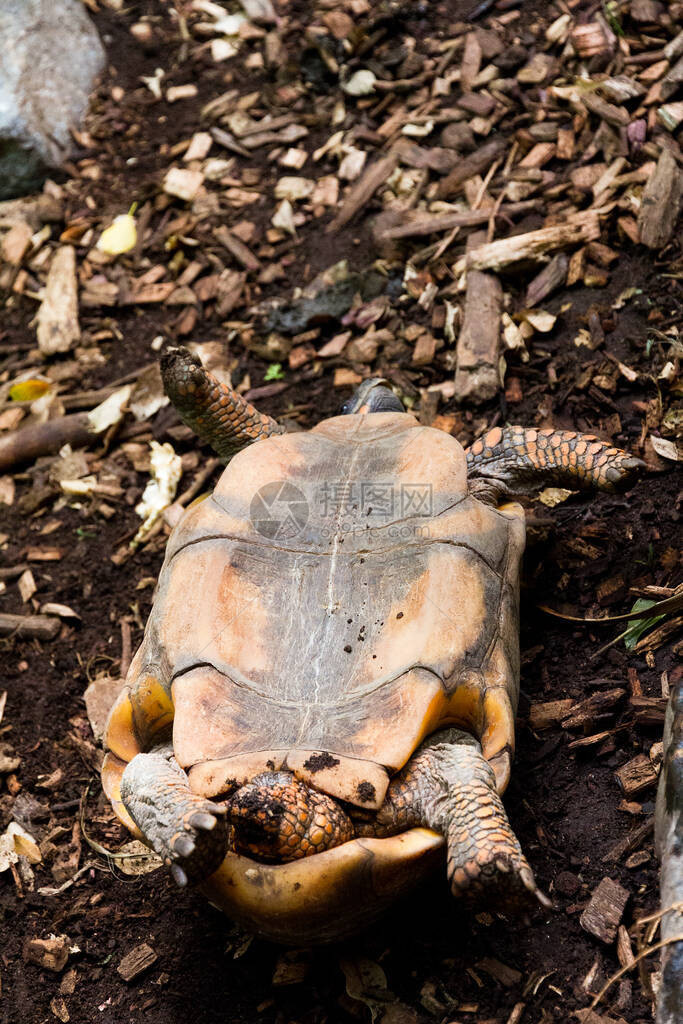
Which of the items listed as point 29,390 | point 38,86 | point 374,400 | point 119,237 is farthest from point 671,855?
point 38,86

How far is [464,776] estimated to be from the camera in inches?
117

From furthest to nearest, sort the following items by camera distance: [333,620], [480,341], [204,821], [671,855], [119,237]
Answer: [119,237]
[480,341]
[333,620]
[671,855]
[204,821]

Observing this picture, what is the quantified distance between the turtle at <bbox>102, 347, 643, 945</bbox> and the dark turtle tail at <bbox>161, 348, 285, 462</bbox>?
621 millimetres

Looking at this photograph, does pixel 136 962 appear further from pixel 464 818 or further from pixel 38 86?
pixel 38 86

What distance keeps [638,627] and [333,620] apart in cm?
129

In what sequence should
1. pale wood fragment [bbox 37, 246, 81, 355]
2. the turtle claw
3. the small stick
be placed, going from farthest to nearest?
pale wood fragment [bbox 37, 246, 81, 355] < the small stick < the turtle claw

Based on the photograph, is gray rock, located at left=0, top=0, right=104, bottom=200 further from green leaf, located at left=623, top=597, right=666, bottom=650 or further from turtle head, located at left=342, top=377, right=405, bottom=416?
green leaf, located at left=623, top=597, right=666, bottom=650

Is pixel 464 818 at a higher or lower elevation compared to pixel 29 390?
higher

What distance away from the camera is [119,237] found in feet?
21.3

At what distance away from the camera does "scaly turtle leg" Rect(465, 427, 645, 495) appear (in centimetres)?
393

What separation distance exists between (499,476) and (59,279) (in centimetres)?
373

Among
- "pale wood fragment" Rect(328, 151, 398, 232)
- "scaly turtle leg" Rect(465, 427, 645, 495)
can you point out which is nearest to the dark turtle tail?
"scaly turtle leg" Rect(465, 427, 645, 495)

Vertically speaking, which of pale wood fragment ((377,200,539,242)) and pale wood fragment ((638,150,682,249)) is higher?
pale wood fragment ((638,150,682,249))

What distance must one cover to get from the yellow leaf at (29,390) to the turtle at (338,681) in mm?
2530
